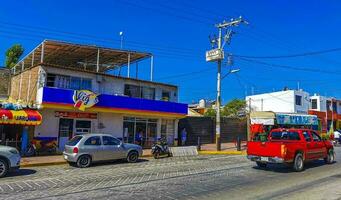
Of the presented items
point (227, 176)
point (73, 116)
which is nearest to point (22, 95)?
point (73, 116)

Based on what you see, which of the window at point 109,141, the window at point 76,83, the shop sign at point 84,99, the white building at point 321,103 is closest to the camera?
the window at point 109,141

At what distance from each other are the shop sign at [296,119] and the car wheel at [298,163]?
2181 cm

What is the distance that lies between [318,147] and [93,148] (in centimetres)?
1110

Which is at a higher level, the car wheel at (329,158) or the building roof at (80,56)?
the building roof at (80,56)

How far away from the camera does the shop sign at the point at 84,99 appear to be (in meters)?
24.2

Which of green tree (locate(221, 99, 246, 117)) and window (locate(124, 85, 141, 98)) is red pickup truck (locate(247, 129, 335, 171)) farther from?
green tree (locate(221, 99, 246, 117))

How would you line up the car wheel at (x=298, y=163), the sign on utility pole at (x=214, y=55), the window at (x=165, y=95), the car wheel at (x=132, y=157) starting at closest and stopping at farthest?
the car wheel at (x=298, y=163), the car wheel at (x=132, y=157), the sign on utility pole at (x=214, y=55), the window at (x=165, y=95)

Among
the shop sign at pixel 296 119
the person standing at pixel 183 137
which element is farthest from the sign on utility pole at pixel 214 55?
the shop sign at pixel 296 119

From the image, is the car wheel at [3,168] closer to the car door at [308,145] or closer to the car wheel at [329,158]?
the car door at [308,145]

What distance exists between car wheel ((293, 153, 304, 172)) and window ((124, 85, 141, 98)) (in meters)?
15.9

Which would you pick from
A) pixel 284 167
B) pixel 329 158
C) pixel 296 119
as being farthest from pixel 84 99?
pixel 296 119

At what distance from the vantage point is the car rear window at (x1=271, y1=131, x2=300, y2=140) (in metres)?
17.4

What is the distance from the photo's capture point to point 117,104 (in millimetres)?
26750

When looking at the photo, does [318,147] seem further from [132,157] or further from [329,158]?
[132,157]
